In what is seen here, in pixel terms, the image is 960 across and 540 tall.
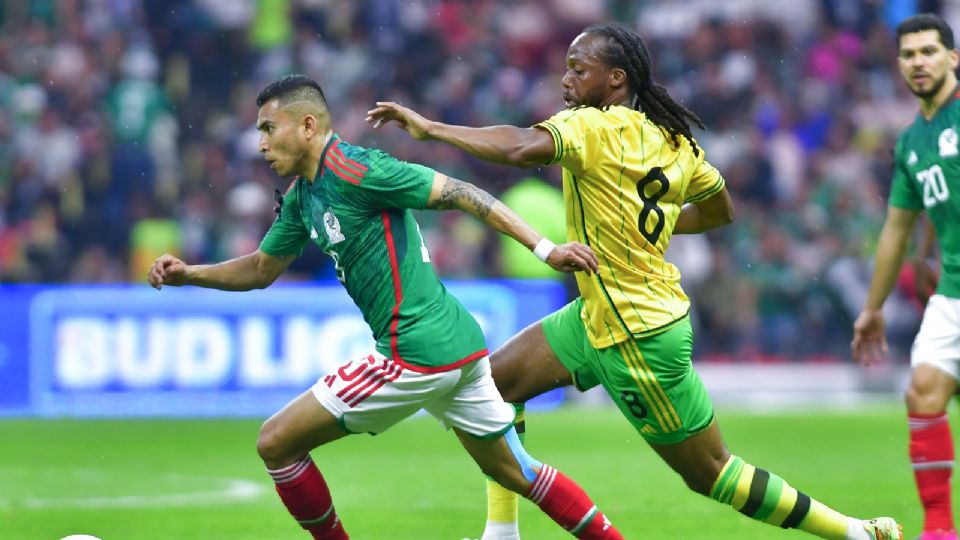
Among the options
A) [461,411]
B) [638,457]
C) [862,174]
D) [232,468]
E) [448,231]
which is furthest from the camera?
[862,174]

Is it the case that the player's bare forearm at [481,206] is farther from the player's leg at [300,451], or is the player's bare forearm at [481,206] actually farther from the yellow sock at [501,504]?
the yellow sock at [501,504]

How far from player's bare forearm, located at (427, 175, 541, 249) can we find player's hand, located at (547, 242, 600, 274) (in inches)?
5.1

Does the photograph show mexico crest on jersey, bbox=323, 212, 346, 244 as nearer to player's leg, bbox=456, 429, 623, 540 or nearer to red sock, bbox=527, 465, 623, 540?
player's leg, bbox=456, 429, 623, 540

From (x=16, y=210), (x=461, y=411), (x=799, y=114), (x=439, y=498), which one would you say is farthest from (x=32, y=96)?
(x=461, y=411)

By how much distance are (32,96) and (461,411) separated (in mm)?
15034

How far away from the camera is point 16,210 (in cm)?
1948

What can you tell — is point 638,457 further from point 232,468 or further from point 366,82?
point 366,82

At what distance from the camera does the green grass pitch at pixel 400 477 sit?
9117 millimetres

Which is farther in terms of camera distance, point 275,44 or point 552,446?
point 275,44

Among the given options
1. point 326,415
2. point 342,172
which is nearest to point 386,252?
point 342,172

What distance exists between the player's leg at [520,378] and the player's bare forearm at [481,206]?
1159 mm

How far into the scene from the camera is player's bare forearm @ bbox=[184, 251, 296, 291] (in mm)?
7312

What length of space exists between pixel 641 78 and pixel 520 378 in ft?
5.06

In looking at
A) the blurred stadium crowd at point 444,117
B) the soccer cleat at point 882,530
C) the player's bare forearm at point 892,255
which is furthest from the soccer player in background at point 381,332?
the blurred stadium crowd at point 444,117
